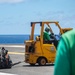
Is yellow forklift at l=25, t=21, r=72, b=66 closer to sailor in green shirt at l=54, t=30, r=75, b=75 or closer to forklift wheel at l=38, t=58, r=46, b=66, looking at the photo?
forklift wheel at l=38, t=58, r=46, b=66

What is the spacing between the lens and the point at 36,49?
1738cm

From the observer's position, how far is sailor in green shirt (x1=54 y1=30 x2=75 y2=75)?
183cm

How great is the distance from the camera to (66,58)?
6.00 ft

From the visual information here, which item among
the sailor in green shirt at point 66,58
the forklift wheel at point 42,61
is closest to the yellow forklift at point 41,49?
the forklift wheel at point 42,61

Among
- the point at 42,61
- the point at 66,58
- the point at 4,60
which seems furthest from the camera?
the point at 42,61

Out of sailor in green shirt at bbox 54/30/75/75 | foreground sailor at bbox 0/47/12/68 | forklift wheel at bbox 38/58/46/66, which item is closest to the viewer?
sailor in green shirt at bbox 54/30/75/75

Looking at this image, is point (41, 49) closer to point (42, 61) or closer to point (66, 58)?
point (42, 61)

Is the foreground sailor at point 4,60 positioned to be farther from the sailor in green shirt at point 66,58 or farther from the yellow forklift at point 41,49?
the sailor in green shirt at point 66,58

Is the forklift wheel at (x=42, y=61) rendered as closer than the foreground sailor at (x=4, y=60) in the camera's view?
No

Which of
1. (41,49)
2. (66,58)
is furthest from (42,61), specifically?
(66,58)

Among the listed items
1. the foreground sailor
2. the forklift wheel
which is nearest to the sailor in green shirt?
the foreground sailor

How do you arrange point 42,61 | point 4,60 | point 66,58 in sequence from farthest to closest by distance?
point 42,61 → point 4,60 → point 66,58

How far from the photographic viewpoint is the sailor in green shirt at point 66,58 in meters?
1.83

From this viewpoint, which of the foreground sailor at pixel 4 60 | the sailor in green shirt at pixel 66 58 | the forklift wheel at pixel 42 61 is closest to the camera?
the sailor in green shirt at pixel 66 58
